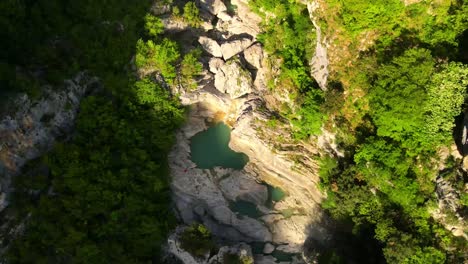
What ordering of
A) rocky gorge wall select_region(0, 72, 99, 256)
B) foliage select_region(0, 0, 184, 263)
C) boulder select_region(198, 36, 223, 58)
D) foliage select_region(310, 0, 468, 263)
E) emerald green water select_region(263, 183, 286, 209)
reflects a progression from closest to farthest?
foliage select_region(310, 0, 468, 263) < rocky gorge wall select_region(0, 72, 99, 256) < foliage select_region(0, 0, 184, 263) < emerald green water select_region(263, 183, 286, 209) < boulder select_region(198, 36, 223, 58)

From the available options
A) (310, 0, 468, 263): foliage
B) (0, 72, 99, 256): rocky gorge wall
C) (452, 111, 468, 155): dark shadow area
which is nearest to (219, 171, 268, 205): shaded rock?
(310, 0, 468, 263): foliage

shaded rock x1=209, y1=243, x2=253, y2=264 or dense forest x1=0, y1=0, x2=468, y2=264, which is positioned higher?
dense forest x1=0, y1=0, x2=468, y2=264

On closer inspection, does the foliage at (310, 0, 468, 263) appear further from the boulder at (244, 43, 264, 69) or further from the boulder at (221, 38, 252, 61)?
the boulder at (221, 38, 252, 61)

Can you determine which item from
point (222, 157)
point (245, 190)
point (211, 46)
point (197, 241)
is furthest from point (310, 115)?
point (197, 241)

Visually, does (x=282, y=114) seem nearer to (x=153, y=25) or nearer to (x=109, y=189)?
(x=153, y=25)

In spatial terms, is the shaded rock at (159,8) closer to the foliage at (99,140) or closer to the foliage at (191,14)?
the foliage at (99,140)

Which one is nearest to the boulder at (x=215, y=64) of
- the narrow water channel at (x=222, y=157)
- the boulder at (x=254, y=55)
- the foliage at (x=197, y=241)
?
the boulder at (x=254, y=55)
